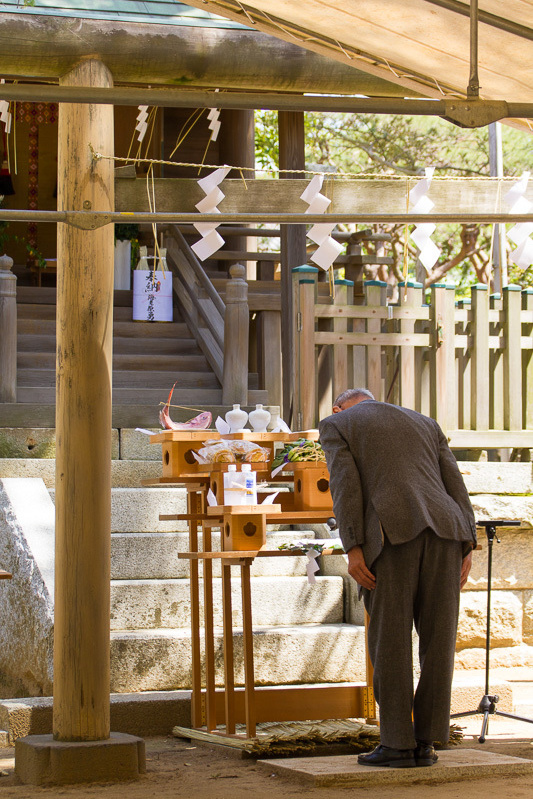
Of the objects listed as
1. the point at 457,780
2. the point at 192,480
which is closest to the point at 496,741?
the point at 457,780

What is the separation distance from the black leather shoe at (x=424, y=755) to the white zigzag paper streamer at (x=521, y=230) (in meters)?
2.67

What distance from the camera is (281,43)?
271 inches

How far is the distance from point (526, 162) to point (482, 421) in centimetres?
1318

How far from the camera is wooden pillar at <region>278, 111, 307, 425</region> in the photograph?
8766 mm

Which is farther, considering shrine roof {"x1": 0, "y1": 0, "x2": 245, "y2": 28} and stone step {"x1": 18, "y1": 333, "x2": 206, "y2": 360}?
stone step {"x1": 18, "y1": 333, "x2": 206, "y2": 360}

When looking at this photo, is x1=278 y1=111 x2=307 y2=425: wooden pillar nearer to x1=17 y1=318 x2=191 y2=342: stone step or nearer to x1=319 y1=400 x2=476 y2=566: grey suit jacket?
x1=17 y1=318 x2=191 y2=342: stone step

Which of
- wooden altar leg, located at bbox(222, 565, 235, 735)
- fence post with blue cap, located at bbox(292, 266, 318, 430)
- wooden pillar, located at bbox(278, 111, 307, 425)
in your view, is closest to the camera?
wooden altar leg, located at bbox(222, 565, 235, 735)

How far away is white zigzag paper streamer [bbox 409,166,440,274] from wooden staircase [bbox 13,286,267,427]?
245 centimetres

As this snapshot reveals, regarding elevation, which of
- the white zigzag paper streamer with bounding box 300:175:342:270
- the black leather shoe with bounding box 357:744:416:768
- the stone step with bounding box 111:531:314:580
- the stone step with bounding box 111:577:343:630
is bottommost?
the black leather shoe with bounding box 357:744:416:768

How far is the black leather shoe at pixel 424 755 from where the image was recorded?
4.55m

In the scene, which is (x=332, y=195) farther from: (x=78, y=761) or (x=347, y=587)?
(x=78, y=761)

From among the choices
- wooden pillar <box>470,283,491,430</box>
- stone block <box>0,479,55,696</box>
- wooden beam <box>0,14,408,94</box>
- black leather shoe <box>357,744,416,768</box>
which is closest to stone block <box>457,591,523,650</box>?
wooden pillar <box>470,283,491,430</box>

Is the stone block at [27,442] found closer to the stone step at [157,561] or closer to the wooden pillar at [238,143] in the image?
the stone step at [157,561]

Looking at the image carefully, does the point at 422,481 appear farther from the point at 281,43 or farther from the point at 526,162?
the point at 526,162
